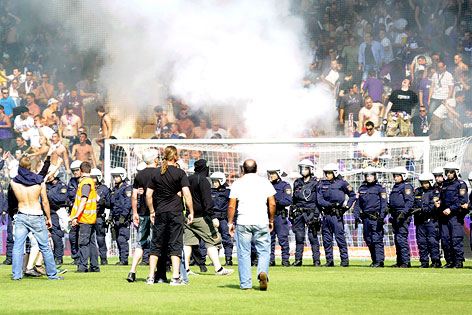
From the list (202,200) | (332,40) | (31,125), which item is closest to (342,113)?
(332,40)

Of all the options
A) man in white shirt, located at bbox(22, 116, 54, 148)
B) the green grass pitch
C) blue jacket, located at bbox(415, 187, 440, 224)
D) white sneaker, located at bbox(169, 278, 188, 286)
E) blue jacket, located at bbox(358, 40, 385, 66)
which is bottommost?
the green grass pitch

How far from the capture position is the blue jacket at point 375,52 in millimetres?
25272

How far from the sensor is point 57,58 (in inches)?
1158

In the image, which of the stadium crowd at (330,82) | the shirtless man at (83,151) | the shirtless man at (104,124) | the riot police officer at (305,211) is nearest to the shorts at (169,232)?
the riot police officer at (305,211)

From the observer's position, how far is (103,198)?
625 inches

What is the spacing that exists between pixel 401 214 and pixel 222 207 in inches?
127

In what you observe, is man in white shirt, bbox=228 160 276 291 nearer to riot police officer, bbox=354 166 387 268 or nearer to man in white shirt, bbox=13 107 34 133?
riot police officer, bbox=354 166 387 268

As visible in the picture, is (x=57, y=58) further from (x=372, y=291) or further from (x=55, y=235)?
(x=372, y=291)

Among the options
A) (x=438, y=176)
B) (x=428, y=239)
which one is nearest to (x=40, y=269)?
(x=428, y=239)

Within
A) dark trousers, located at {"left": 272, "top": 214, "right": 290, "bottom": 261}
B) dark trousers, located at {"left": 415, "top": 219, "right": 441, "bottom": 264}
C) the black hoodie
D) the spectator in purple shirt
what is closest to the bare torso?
the black hoodie

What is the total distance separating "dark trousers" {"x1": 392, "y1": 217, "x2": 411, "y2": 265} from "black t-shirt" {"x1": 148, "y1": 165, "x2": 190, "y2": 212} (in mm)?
6100

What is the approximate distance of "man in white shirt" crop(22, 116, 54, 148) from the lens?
88.7 ft

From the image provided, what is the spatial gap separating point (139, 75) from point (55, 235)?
14.7 meters

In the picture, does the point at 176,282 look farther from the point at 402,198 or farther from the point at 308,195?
the point at 402,198
